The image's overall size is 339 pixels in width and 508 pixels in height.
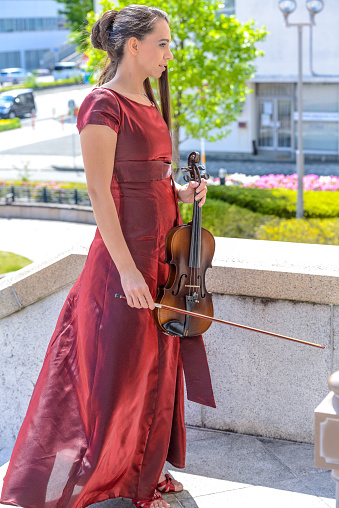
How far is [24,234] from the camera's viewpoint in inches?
795

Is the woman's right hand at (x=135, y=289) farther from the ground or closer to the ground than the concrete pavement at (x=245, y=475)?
farther from the ground

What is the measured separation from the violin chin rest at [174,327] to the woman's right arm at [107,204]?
0.54 ft

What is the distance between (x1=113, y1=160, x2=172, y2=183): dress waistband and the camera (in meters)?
3.27

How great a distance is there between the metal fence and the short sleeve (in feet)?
61.2

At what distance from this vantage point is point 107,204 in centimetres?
316

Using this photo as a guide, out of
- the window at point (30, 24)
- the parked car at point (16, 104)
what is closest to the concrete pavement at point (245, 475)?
the parked car at point (16, 104)

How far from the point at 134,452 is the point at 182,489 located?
0.44 metres

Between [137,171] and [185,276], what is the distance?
481 millimetres

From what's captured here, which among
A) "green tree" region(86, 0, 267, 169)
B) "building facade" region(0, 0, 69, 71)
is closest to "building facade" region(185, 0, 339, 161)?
"green tree" region(86, 0, 267, 169)

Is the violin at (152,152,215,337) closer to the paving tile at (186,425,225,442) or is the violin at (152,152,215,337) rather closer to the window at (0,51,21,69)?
the paving tile at (186,425,225,442)

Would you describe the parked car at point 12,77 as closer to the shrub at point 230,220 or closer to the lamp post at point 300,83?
the lamp post at point 300,83

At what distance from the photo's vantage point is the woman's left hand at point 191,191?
343 centimetres

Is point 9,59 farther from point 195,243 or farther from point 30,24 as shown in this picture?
point 195,243

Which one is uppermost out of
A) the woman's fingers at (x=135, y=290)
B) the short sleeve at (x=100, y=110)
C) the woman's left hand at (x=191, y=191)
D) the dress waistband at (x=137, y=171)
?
the short sleeve at (x=100, y=110)
